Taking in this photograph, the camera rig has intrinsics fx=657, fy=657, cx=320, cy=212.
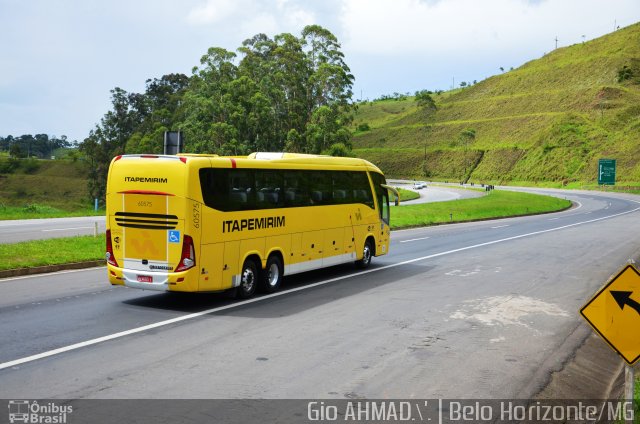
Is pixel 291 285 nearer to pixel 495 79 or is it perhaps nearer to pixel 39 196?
pixel 39 196

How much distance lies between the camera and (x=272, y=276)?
47.1ft

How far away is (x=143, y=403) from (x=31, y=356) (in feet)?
8.40

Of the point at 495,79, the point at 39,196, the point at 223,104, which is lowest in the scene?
the point at 39,196

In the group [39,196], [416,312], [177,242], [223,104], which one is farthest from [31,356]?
[39,196]

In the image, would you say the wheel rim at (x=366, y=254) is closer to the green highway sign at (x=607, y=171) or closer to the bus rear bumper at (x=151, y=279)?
the bus rear bumper at (x=151, y=279)

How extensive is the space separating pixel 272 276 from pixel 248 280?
909mm

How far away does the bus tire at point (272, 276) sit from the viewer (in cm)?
1402

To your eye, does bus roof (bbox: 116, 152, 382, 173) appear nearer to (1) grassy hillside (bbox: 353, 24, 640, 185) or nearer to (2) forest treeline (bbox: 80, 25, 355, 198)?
(2) forest treeline (bbox: 80, 25, 355, 198)

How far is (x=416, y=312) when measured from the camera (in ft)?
41.0

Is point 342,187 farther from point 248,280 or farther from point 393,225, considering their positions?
point 393,225

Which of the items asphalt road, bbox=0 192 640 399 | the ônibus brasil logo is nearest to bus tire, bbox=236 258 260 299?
asphalt road, bbox=0 192 640 399

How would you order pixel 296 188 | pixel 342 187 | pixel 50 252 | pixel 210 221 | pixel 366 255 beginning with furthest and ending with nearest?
pixel 50 252 → pixel 366 255 → pixel 342 187 → pixel 296 188 → pixel 210 221

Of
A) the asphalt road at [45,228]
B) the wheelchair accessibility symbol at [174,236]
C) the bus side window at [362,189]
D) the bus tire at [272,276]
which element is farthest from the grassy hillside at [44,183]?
the wheelchair accessibility symbol at [174,236]

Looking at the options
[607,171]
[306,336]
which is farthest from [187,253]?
[607,171]
